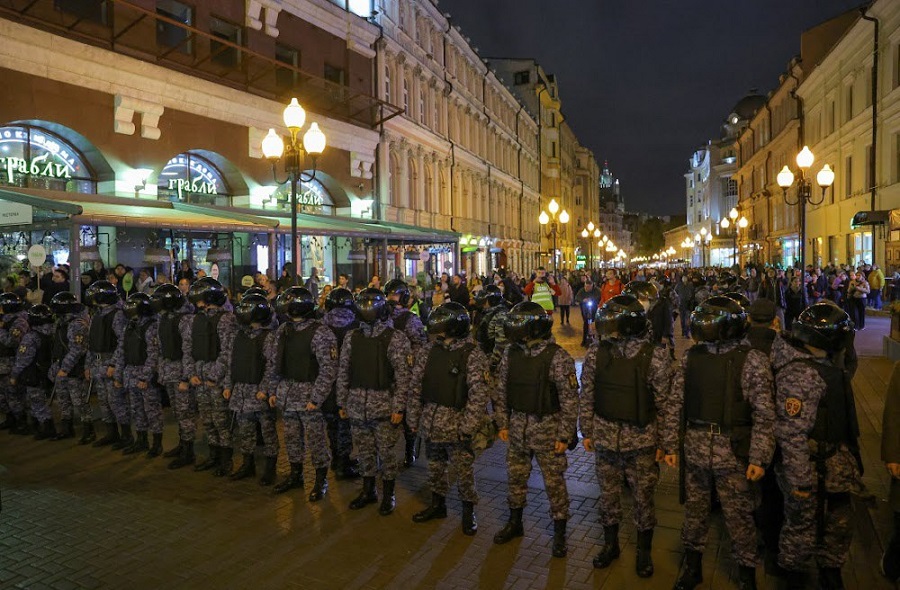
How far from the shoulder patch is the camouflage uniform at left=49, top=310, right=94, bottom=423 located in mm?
8525

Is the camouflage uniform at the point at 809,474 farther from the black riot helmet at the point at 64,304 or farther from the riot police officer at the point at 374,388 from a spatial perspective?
the black riot helmet at the point at 64,304

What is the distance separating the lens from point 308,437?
677 centimetres

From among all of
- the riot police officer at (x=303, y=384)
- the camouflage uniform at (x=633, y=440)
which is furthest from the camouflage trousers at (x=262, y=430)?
the camouflage uniform at (x=633, y=440)

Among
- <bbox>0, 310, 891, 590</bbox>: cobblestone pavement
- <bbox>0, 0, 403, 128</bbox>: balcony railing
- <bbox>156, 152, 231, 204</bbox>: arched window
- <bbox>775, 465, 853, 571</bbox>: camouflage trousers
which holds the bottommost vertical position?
<bbox>0, 310, 891, 590</bbox>: cobblestone pavement

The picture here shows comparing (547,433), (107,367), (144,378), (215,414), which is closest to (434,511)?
(547,433)

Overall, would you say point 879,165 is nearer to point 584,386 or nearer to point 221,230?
point 221,230

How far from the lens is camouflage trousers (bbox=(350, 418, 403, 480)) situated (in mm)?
6312

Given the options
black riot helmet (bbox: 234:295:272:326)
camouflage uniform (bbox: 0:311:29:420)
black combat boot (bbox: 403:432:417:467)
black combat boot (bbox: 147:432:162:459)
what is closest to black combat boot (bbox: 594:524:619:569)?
black combat boot (bbox: 403:432:417:467)

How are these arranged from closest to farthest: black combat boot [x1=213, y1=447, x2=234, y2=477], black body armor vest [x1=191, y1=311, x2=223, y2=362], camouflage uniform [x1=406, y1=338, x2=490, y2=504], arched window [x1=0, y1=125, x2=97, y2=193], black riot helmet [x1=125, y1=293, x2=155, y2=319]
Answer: camouflage uniform [x1=406, y1=338, x2=490, y2=504] < black combat boot [x1=213, y1=447, x2=234, y2=477] < black body armor vest [x1=191, y1=311, x2=223, y2=362] < black riot helmet [x1=125, y1=293, x2=155, y2=319] < arched window [x1=0, y1=125, x2=97, y2=193]

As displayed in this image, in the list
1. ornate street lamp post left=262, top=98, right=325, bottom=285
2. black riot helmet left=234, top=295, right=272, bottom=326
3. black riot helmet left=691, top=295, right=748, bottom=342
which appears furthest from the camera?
ornate street lamp post left=262, top=98, right=325, bottom=285

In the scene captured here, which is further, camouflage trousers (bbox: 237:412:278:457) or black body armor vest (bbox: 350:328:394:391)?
camouflage trousers (bbox: 237:412:278:457)

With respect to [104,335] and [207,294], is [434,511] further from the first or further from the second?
[104,335]

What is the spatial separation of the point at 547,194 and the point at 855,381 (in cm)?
5828

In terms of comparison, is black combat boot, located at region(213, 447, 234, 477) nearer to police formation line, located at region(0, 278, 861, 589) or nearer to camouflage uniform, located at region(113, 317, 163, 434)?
police formation line, located at region(0, 278, 861, 589)
